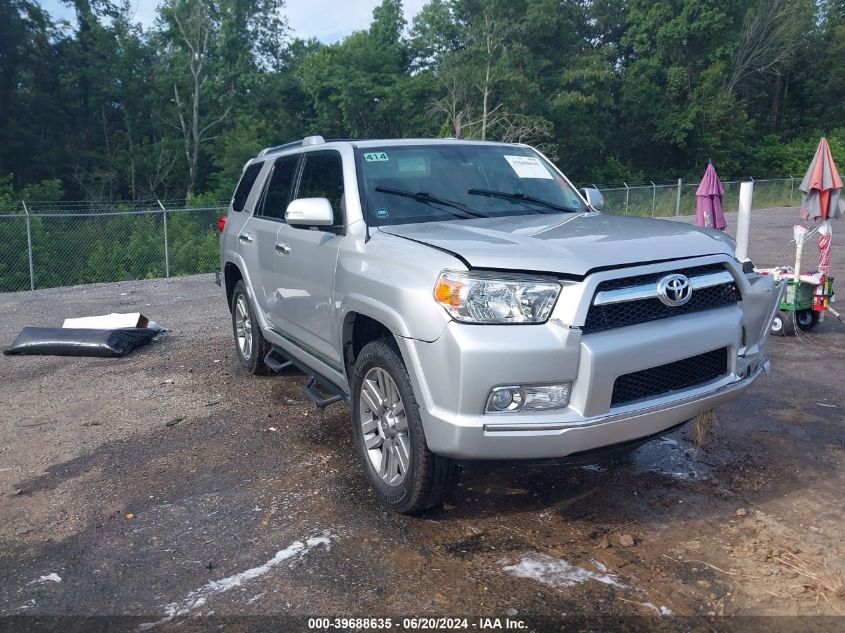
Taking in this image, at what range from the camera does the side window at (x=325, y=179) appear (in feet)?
16.4

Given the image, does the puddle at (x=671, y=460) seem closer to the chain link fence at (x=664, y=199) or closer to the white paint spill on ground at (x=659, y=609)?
the white paint spill on ground at (x=659, y=609)

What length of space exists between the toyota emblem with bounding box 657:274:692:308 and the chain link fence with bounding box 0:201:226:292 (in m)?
14.7

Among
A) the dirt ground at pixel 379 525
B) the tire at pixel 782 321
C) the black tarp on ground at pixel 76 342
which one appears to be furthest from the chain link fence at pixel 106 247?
the tire at pixel 782 321

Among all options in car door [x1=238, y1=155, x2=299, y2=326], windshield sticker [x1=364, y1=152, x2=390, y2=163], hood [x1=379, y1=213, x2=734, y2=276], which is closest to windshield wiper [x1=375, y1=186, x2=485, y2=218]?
hood [x1=379, y1=213, x2=734, y2=276]

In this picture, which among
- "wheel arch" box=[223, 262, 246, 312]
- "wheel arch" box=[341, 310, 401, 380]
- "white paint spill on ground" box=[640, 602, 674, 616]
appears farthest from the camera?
"wheel arch" box=[223, 262, 246, 312]

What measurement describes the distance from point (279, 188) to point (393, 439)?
284cm

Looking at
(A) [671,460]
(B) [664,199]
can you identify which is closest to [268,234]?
(A) [671,460]

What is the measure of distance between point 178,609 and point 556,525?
188cm

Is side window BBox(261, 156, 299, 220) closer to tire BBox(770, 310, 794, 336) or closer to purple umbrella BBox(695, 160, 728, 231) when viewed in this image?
tire BBox(770, 310, 794, 336)

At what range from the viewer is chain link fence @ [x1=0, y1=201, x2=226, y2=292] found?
57.3 feet

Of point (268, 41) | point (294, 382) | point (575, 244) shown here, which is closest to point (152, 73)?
point (268, 41)

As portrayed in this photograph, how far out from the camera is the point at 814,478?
4648 millimetres

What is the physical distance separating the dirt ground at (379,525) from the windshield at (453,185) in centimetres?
161

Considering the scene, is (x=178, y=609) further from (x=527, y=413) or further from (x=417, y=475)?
(x=527, y=413)
